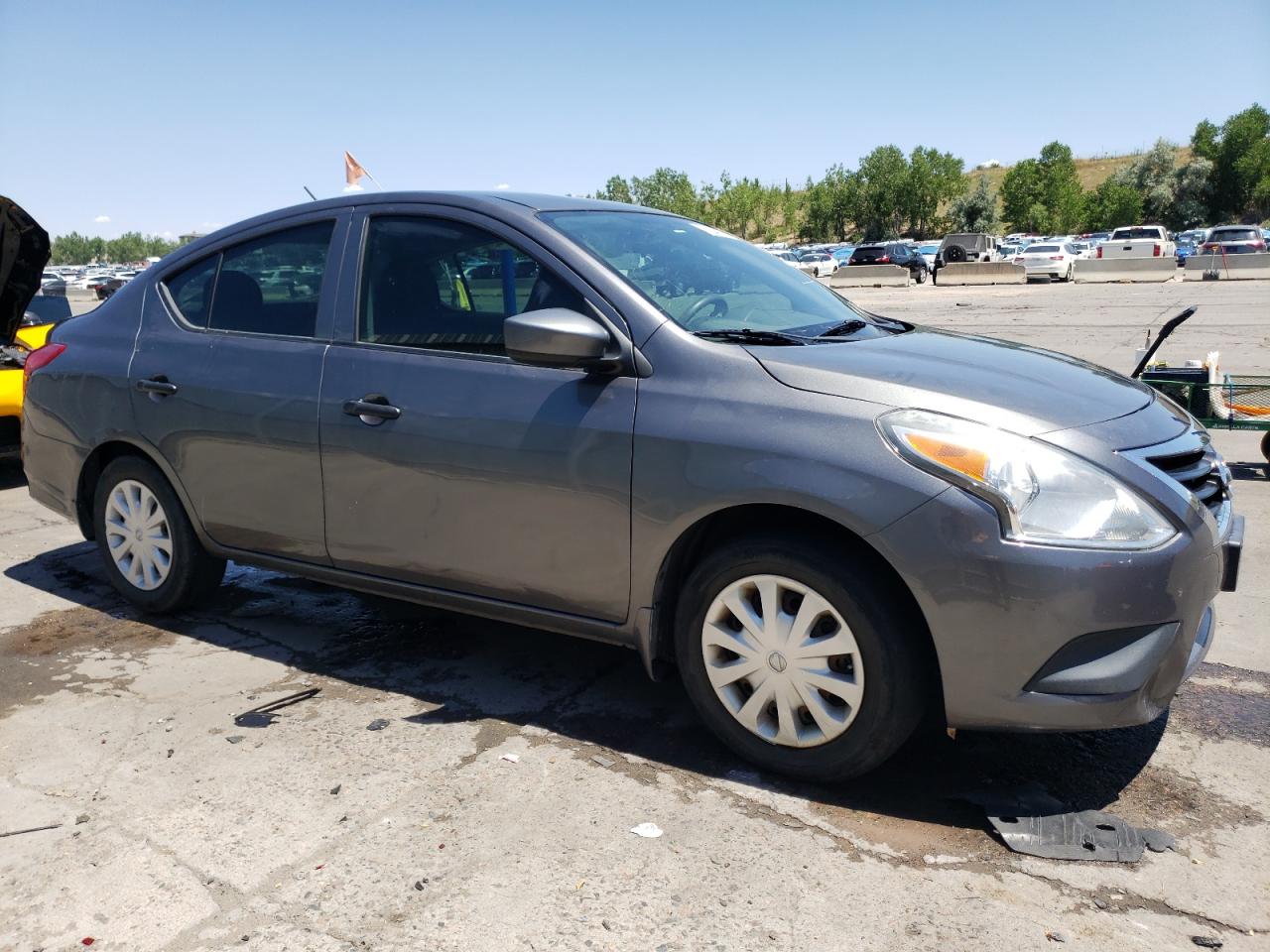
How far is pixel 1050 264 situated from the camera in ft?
120

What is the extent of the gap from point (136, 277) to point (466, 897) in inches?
131

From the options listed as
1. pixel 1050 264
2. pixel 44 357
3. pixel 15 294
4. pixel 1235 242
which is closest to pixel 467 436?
pixel 44 357

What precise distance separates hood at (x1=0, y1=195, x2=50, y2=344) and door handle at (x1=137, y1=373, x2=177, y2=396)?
4044 mm

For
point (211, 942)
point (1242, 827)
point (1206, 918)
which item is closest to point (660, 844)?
point (211, 942)

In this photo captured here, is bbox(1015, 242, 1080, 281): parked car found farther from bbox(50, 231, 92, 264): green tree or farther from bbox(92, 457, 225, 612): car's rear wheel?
bbox(50, 231, 92, 264): green tree

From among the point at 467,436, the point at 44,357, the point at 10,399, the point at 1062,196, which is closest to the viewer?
the point at 467,436

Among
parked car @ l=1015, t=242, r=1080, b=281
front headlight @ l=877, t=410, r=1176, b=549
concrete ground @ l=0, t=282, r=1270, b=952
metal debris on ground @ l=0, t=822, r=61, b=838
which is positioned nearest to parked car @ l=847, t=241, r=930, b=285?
parked car @ l=1015, t=242, r=1080, b=281

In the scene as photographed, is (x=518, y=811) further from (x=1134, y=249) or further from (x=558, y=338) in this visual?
(x=1134, y=249)

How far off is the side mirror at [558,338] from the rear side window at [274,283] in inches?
45.2

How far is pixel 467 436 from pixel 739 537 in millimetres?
1014

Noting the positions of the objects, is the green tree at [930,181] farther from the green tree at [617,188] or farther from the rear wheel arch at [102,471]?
the rear wheel arch at [102,471]

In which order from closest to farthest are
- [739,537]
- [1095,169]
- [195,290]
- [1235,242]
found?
[739,537], [195,290], [1235,242], [1095,169]

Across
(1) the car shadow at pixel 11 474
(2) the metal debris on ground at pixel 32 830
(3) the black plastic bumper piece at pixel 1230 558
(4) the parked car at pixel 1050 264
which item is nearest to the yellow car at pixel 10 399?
(1) the car shadow at pixel 11 474

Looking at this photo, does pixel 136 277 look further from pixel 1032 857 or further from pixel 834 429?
pixel 1032 857
